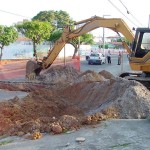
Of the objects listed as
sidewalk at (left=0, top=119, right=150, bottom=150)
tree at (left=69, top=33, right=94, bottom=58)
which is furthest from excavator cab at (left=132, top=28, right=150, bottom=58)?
tree at (left=69, top=33, right=94, bottom=58)

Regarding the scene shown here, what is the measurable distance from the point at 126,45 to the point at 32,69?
20.8ft

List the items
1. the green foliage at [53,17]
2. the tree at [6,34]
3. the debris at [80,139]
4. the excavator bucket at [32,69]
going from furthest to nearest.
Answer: the green foliage at [53,17] < the tree at [6,34] < the excavator bucket at [32,69] < the debris at [80,139]

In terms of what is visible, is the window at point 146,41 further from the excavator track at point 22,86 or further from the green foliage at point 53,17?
the green foliage at point 53,17

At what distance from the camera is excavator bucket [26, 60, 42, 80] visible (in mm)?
21953

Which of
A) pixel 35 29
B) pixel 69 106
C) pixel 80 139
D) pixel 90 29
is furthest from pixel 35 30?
pixel 80 139

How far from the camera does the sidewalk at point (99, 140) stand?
7.70 meters

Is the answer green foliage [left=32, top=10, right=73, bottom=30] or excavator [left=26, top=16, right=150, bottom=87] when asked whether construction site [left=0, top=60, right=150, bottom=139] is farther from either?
green foliage [left=32, top=10, right=73, bottom=30]

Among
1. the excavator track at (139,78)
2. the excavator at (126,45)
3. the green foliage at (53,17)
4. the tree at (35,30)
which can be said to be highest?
the green foliage at (53,17)

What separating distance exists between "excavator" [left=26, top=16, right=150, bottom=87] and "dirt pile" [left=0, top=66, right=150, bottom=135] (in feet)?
4.15

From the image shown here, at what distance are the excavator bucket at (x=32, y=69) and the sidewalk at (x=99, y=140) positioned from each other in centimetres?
1304

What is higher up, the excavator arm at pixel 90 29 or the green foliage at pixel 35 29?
the green foliage at pixel 35 29

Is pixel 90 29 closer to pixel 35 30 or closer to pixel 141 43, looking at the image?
pixel 141 43

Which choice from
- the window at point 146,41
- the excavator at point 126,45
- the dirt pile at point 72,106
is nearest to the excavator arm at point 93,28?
the excavator at point 126,45

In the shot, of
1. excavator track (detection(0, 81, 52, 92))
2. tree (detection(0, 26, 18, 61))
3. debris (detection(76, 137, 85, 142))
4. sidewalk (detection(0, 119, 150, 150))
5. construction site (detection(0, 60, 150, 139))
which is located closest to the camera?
sidewalk (detection(0, 119, 150, 150))
